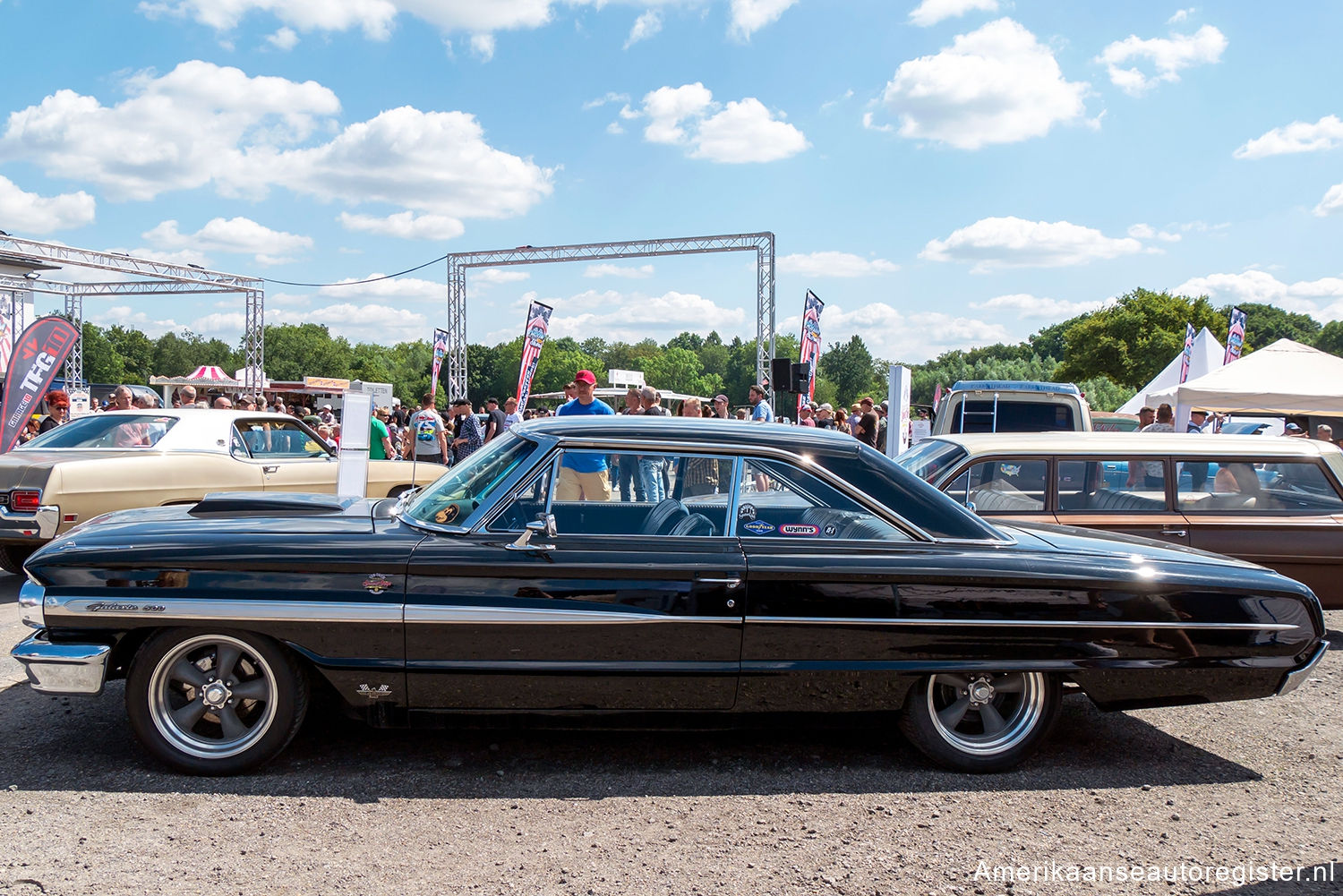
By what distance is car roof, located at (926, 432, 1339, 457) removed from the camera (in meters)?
5.96

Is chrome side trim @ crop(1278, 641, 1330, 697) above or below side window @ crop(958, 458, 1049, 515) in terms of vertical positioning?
below

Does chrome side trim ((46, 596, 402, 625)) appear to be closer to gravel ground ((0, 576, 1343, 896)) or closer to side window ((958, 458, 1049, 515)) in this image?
gravel ground ((0, 576, 1343, 896))

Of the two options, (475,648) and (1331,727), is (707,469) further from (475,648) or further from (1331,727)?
(1331,727)

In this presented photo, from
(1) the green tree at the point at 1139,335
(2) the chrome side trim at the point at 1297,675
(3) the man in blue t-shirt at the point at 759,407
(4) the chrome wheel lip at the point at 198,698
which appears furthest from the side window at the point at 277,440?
(1) the green tree at the point at 1139,335

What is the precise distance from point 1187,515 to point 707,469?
3780mm

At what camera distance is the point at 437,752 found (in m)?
3.92

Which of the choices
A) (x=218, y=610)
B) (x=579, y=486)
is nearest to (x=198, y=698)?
(x=218, y=610)

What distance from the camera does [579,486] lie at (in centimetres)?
387

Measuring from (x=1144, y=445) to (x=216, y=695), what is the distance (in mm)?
5553

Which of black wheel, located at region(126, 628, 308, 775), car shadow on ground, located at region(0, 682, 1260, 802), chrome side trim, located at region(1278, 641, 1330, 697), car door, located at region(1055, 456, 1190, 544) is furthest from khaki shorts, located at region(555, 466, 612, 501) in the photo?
car door, located at region(1055, 456, 1190, 544)

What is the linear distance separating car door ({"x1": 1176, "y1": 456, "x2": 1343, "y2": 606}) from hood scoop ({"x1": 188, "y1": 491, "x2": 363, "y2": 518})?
5.15 meters

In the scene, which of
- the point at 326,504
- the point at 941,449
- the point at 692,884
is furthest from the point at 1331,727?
the point at 326,504

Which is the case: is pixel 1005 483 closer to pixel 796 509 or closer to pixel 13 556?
pixel 796 509

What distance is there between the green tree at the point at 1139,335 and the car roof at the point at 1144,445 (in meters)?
58.6
